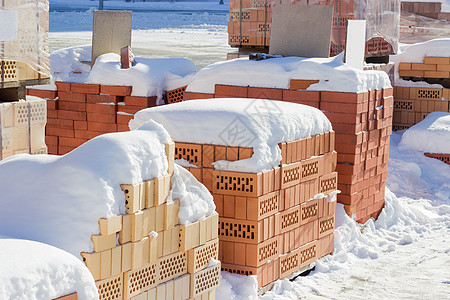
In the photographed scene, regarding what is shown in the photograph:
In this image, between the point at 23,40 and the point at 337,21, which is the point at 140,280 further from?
the point at 337,21

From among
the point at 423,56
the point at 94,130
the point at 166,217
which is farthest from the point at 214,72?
the point at 423,56

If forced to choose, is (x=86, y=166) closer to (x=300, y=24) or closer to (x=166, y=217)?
(x=166, y=217)

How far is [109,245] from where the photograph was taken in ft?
19.7

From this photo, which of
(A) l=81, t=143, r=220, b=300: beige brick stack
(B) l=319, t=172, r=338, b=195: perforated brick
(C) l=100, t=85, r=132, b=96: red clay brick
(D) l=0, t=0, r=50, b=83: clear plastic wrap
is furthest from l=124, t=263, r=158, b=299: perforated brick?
(C) l=100, t=85, r=132, b=96: red clay brick

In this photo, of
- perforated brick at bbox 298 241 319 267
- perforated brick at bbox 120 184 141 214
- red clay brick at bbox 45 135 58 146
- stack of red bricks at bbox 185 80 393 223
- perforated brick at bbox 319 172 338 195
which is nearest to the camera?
perforated brick at bbox 120 184 141 214

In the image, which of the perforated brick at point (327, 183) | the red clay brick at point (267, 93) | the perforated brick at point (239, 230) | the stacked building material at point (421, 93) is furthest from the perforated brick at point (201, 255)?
the stacked building material at point (421, 93)

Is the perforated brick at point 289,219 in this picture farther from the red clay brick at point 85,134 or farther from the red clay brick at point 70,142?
the red clay brick at point 70,142

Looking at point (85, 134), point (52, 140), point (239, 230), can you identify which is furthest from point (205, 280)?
point (52, 140)

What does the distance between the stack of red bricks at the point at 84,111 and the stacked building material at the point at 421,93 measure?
239 inches

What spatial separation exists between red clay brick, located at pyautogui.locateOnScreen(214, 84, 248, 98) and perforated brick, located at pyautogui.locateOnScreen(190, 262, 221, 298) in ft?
14.2

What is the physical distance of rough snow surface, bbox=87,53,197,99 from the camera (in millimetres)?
12500

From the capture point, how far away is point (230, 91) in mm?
11352

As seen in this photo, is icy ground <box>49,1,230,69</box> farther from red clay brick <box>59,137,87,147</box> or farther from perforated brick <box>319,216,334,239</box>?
perforated brick <box>319,216,334,239</box>

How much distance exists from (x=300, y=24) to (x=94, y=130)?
11.6 ft
